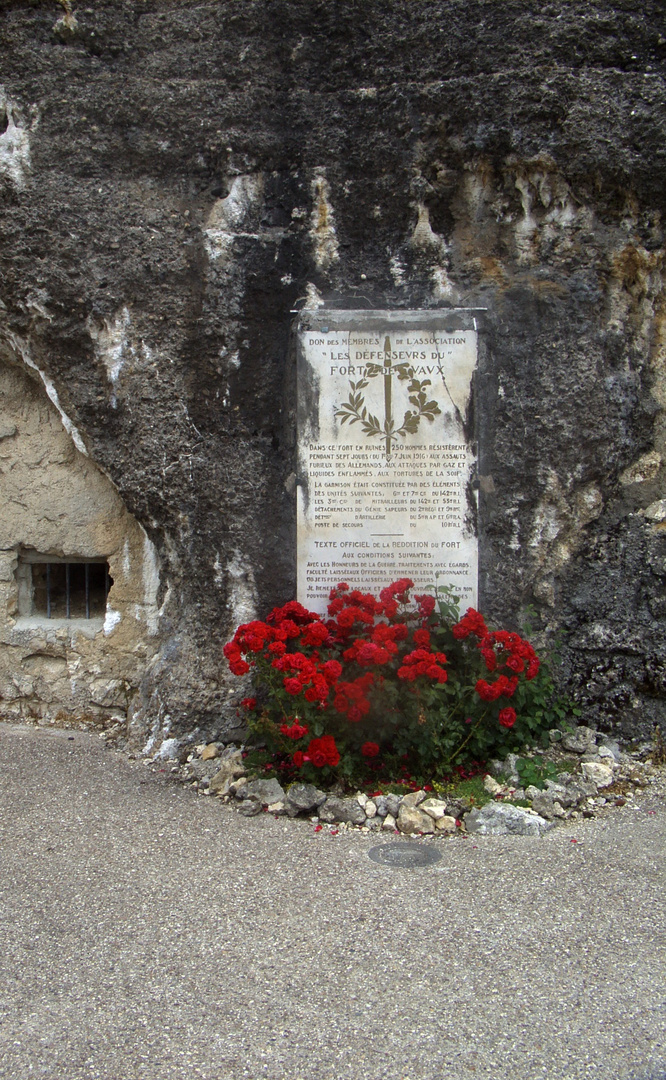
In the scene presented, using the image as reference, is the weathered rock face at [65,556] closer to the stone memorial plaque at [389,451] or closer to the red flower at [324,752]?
the stone memorial plaque at [389,451]

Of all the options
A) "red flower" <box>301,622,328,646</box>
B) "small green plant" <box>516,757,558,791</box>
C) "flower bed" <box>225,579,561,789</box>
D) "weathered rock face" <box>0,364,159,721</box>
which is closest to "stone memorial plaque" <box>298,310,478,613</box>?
"flower bed" <box>225,579,561,789</box>

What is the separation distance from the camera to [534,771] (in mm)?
3742

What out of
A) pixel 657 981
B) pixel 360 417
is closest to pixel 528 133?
pixel 360 417

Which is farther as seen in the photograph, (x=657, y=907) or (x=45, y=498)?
(x=45, y=498)

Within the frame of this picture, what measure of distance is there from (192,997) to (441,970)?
0.71m

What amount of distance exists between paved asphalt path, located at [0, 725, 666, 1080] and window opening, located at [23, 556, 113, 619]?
163 cm

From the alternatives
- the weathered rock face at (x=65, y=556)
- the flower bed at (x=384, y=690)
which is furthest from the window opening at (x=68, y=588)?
the flower bed at (x=384, y=690)

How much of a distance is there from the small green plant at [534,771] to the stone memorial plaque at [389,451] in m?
0.84

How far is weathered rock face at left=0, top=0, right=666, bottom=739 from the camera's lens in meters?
4.14

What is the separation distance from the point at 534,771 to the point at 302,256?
9.02 ft

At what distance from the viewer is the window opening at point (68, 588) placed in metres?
5.07

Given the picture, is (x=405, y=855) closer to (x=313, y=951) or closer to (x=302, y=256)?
(x=313, y=951)

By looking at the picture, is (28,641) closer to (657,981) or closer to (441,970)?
(441,970)

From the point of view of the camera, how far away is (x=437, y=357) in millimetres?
4273
